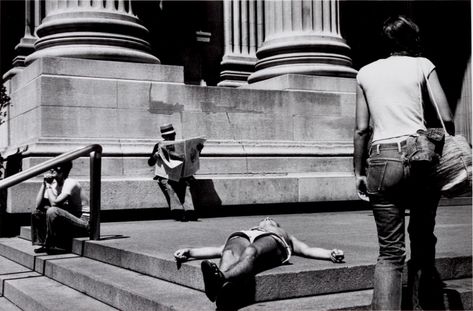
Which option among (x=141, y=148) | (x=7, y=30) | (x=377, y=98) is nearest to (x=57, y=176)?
(x=141, y=148)

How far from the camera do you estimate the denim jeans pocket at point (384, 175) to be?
4082mm

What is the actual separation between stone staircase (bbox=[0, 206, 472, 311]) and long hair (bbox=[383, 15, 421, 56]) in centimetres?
176

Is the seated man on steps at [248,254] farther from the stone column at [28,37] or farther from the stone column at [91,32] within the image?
the stone column at [28,37]

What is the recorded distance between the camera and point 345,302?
15.5 ft

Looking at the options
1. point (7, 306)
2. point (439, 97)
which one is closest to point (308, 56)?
point (7, 306)

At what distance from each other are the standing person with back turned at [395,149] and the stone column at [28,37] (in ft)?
39.1

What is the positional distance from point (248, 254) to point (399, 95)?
5.45ft

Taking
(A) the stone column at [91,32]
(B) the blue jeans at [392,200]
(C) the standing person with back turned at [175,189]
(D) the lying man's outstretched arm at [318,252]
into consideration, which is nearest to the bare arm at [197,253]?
(D) the lying man's outstretched arm at [318,252]

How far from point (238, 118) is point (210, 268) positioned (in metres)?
8.12

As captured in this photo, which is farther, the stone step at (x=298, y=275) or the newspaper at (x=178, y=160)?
the newspaper at (x=178, y=160)

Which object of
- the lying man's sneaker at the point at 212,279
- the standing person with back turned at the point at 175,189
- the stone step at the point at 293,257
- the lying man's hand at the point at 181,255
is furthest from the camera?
the standing person with back turned at the point at 175,189

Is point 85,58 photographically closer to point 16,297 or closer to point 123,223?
point 123,223

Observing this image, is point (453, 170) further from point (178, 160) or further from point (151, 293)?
point (178, 160)

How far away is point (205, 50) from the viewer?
19.3 meters
